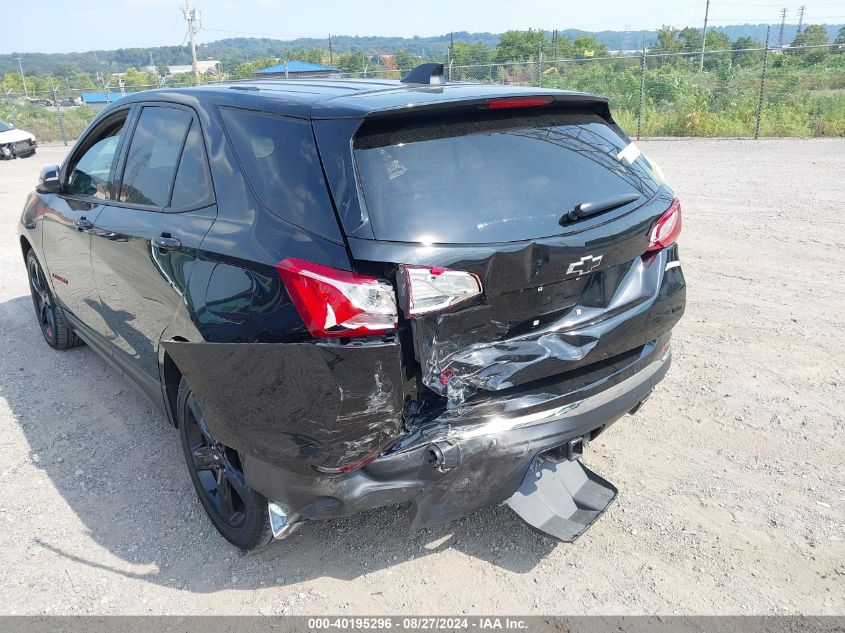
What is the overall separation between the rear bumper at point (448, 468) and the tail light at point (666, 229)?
2.47ft

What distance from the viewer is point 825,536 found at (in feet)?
9.78

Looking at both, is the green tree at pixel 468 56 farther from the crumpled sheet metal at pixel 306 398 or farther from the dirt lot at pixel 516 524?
the crumpled sheet metal at pixel 306 398

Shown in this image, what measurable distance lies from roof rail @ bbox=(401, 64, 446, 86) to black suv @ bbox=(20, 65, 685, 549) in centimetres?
3

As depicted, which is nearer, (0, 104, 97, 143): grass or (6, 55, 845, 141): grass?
(6, 55, 845, 141): grass

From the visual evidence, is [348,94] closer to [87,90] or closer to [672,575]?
[672,575]

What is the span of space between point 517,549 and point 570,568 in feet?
0.80

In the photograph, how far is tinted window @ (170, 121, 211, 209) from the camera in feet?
9.91

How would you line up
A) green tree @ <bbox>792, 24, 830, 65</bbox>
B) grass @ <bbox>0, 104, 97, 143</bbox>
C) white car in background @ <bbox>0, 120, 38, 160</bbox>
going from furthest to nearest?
grass @ <bbox>0, 104, 97, 143</bbox> → green tree @ <bbox>792, 24, 830, 65</bbox> → white car in background @ <bbox>0, 120, 38, 160</bbox>

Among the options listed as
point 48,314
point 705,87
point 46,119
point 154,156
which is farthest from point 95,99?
point 154,156

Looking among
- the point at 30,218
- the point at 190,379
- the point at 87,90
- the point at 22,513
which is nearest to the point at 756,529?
the point at 190,379

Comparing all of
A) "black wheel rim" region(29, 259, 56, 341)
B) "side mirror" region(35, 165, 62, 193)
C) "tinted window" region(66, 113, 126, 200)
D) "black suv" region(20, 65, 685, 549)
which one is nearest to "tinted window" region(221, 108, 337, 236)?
"black suv" region(20, 65, 685, 549)

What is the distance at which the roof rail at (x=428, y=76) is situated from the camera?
3.26 m

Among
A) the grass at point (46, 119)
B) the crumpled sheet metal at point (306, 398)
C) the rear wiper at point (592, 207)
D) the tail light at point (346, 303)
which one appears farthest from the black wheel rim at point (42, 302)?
the grass at point (46, 119)

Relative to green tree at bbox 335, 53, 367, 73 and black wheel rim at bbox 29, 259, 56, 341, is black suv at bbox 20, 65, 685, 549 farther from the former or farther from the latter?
green tree at bbox 335, 53, 367, 73
